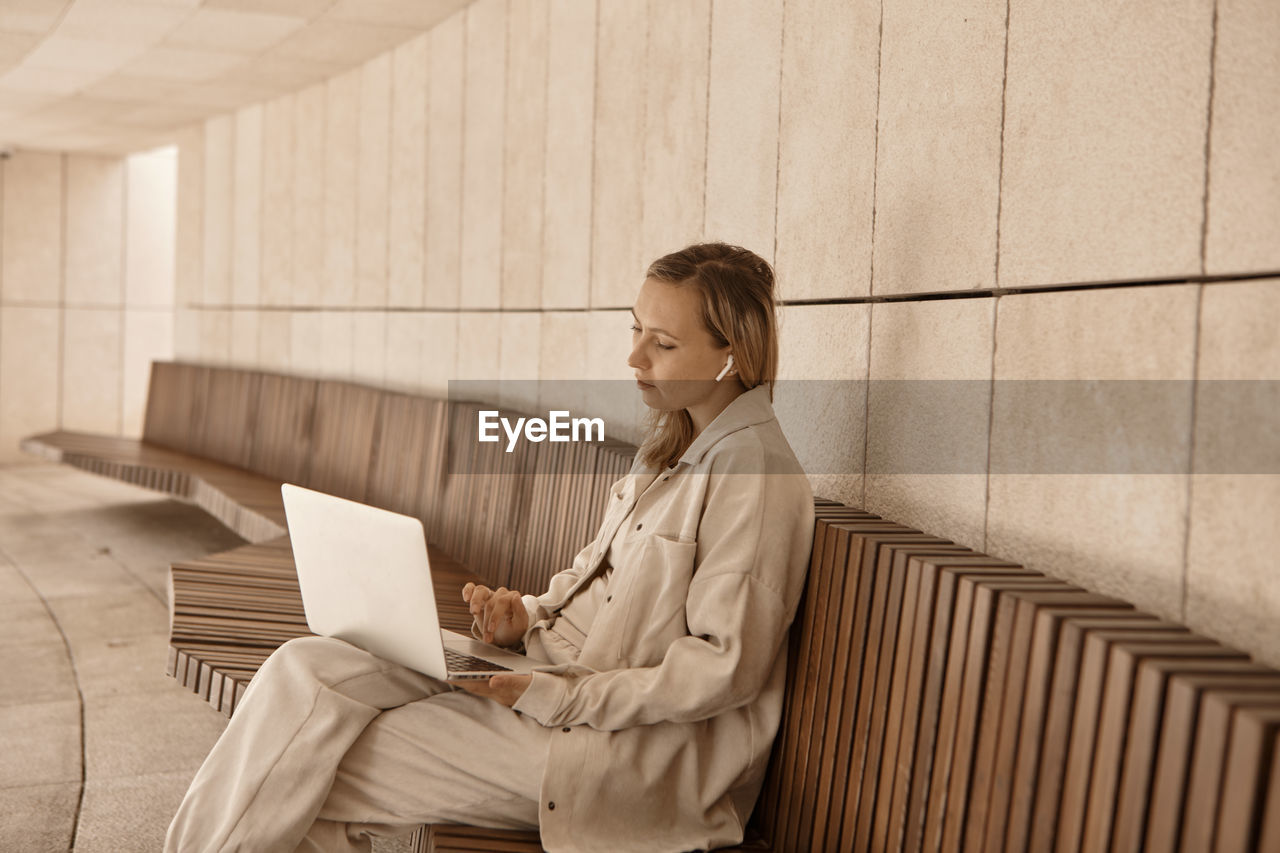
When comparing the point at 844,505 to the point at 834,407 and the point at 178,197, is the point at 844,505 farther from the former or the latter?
the point at 178,197

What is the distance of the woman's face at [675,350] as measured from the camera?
98.5 inches

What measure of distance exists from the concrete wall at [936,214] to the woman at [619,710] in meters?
0.48

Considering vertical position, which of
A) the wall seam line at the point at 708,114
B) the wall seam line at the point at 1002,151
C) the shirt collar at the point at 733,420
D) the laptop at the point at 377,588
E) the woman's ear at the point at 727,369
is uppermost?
the wall seam line at the point at 708,114

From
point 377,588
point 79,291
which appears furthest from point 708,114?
point 79,291

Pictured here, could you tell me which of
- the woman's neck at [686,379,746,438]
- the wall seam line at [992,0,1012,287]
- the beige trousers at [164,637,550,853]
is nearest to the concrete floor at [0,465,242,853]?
the beige trousers at [164,637,550,853]

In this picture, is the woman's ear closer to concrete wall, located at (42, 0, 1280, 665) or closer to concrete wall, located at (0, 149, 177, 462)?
concrete wall, located at (42, 0, 1280, 665)

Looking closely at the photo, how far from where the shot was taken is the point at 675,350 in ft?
8.25

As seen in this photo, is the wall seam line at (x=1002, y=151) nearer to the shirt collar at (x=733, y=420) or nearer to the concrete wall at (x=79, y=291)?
the shirt collar at (x=733, y=420)

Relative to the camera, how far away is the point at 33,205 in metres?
12.4

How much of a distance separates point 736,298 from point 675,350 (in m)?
0.17

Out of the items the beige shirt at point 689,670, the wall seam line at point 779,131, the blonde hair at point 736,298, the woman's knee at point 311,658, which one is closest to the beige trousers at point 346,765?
the woman's knee at point 311,658

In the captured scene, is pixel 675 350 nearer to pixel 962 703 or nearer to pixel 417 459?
pixel 962 703

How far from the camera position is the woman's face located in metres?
2.50

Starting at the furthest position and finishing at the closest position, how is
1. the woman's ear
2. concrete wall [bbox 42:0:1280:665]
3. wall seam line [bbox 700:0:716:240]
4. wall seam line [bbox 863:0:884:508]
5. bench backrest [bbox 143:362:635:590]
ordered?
bench backrest [bbox 143:362:635:590]
wall seam line [bbox 700:0:716:240]
wall seam line [bbox 863:0:884:508]
the woman's ear
concrete wall [bbox 42:0:1280:665]
